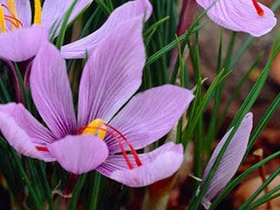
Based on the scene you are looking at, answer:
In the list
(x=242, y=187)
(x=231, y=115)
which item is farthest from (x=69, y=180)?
(x=231, y=115)

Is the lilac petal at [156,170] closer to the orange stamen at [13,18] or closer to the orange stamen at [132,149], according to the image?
the orange stamen at [132,149]

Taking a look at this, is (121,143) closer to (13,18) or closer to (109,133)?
(109,133)

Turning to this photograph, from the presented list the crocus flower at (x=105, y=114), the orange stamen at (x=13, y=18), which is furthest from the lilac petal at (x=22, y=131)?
the orange stamen at (x=13, y=18)

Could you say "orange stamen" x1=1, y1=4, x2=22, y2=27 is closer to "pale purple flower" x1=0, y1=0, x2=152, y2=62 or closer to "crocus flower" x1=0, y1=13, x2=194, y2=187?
"pale purple flower" x1=0, y1=0, x2=152, y2=62

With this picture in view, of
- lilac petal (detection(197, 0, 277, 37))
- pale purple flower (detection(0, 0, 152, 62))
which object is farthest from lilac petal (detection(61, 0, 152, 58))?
lilac petal (detection(197, 0, 277, 37))

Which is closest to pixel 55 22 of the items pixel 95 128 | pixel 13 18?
pixel 13 18
